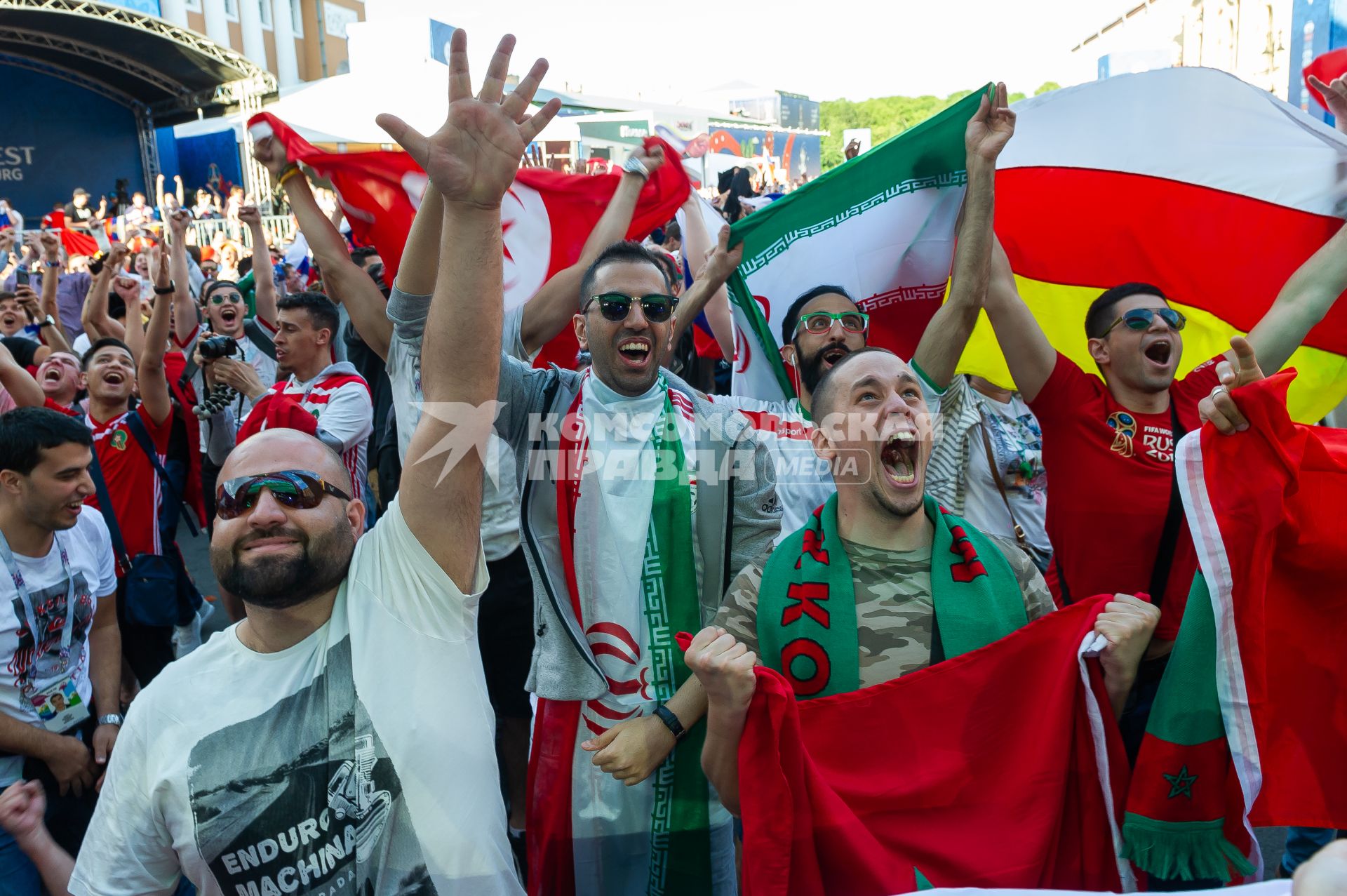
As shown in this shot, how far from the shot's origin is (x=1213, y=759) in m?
2.12

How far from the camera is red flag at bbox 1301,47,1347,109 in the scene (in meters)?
3.74

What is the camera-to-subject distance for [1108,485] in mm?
2922

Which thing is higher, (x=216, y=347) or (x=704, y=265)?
(x=704, y=265)

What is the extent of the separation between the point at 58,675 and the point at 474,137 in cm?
233

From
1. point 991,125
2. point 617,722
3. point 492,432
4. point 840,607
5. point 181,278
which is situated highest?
point 991,125

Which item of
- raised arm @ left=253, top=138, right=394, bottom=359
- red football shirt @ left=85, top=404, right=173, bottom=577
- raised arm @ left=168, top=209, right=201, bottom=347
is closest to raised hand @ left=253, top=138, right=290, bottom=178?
raised arm @ left=253, top=138, right=394, bottom=359

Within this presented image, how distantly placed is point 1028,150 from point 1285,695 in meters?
2.50

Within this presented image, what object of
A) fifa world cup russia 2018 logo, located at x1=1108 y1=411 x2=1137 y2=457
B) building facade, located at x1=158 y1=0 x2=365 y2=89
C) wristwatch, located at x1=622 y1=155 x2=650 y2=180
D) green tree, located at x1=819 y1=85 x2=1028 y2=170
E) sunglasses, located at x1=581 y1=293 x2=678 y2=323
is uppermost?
green tree, located at x1=819 y1=85 x2=1028 y2=170

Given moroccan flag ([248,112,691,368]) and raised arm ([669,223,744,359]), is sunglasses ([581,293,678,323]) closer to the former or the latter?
raised arm ([669,223,744,359])

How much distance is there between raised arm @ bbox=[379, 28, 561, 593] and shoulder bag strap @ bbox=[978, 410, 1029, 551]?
204cm

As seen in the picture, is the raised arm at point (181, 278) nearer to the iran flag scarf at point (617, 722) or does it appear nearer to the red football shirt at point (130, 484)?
the red football shirt at point (130, 484)

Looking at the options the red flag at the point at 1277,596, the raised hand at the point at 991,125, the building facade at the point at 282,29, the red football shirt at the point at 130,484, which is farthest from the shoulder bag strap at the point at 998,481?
the building facade at the point at 282,29

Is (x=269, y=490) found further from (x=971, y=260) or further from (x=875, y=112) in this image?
(x=875, y=112)

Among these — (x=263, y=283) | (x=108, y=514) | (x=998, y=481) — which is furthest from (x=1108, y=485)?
(x=263, y=283)
